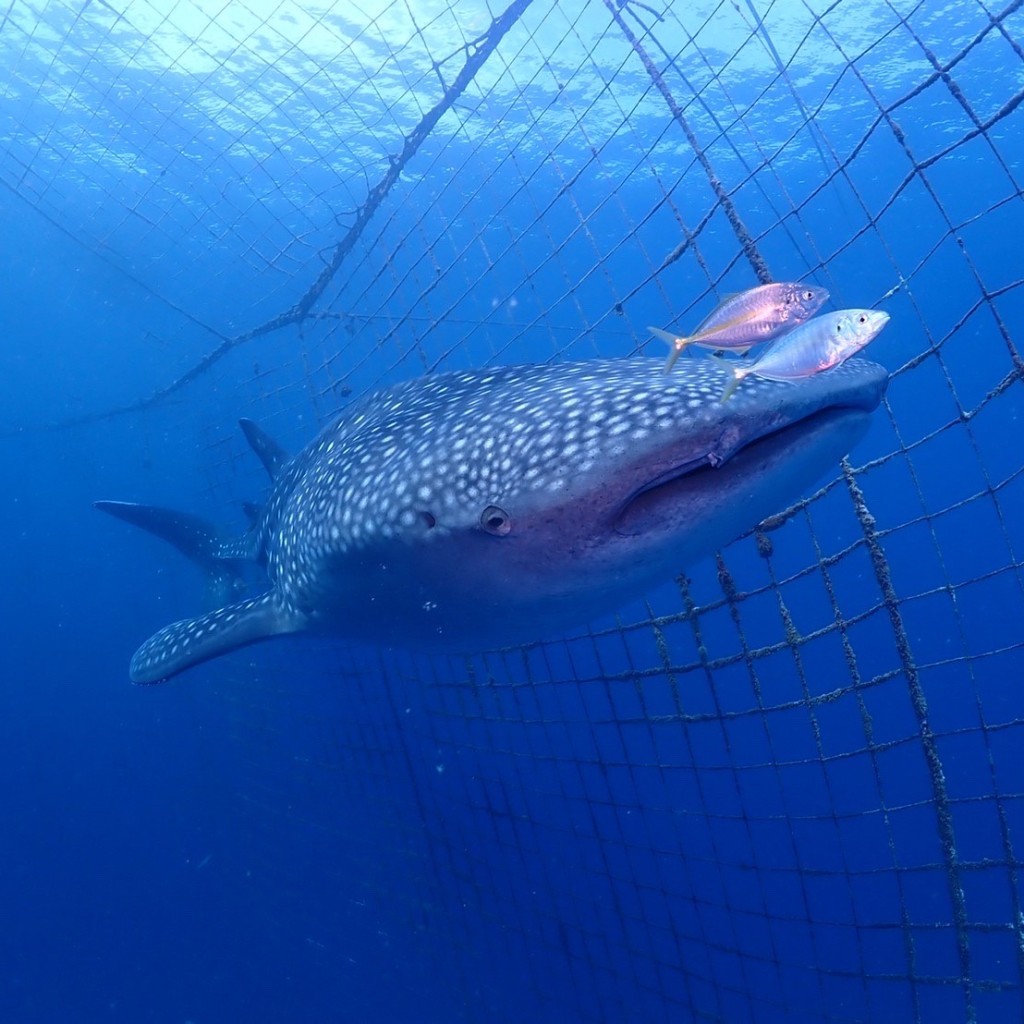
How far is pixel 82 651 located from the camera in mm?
32656

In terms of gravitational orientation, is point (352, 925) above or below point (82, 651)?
below

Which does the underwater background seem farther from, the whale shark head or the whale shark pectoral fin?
the whale shark pectoral fin

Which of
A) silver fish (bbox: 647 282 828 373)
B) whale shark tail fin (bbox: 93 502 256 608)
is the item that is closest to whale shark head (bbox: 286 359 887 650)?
silver fish (bbox: 647 282 828 373)

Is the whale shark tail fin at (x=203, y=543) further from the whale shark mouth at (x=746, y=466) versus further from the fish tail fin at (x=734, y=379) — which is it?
the fish tail fin at (x=734, y=379)

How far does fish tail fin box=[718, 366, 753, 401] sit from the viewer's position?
94.6 inches

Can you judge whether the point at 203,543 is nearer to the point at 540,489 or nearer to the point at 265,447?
the point at 265,447

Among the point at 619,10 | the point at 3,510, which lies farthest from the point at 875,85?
the point at 3,510

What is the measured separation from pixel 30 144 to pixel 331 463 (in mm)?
28607

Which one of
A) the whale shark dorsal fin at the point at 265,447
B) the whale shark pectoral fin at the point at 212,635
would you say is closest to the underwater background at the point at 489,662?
the whale shark dorsal fin at the point at 265,447

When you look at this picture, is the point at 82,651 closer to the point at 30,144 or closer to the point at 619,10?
the point at 30,144

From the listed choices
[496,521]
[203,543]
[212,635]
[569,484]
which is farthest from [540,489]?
[203,543]

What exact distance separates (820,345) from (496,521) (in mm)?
1397

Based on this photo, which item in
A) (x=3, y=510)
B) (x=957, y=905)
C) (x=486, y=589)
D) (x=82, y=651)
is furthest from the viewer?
(x=3, y=510)

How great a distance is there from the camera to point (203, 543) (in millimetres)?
8664
